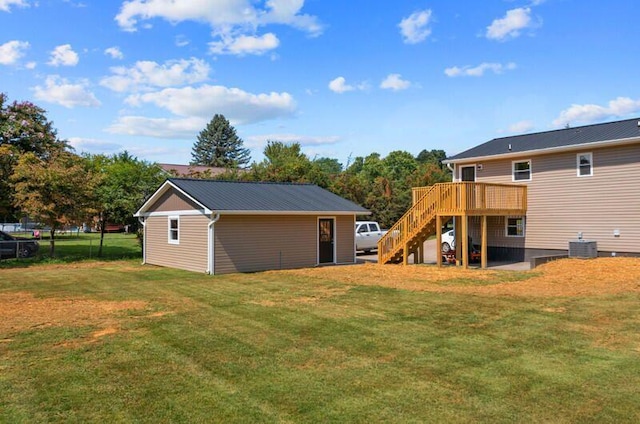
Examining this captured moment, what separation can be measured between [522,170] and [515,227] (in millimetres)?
2300

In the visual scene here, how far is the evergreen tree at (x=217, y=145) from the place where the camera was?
3086 inches

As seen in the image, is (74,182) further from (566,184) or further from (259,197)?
(566,184)

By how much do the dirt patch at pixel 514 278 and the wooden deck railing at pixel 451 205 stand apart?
1500 millimetres

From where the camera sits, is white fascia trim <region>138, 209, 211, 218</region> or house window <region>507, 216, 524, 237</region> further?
house window <region>507, 216, 524, 237</region>

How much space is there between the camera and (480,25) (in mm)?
16297

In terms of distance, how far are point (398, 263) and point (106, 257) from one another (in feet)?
43.8

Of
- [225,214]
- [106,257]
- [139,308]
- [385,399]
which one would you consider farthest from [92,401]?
[106,257]

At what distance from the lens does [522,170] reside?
19.2 metres

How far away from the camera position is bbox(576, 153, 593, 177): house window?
17125 mm

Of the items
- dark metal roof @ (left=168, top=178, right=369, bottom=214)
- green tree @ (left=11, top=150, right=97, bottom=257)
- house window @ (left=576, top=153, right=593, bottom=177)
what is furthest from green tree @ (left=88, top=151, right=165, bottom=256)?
house window @ (left=576, top=153, right=593, bottom=177)

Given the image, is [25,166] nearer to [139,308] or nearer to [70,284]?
[70,284]

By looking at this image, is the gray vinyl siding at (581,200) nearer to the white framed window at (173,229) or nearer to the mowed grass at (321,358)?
the mowed grass at (321,358)

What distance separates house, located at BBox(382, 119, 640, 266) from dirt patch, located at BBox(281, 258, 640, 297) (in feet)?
6.03

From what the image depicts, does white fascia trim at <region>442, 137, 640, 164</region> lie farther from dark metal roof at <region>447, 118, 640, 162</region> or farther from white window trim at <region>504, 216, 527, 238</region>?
white window trim at <region>504, 216, 527, 238</region>
